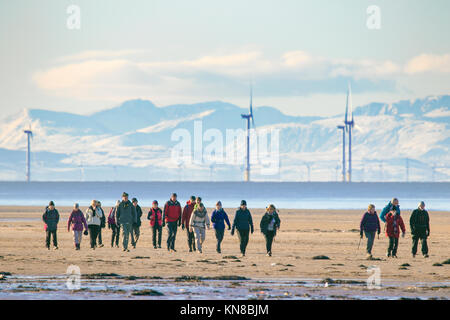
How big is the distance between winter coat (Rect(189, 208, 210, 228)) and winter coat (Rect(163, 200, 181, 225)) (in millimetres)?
614

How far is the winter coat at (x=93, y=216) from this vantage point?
34.3 meters

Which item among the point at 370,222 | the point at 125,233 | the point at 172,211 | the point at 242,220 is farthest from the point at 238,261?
the point at 125,233

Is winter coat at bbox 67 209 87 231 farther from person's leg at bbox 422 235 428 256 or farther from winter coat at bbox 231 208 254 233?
person's leg at bbox 422 235 428 256

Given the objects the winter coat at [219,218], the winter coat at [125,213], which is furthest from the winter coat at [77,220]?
the winter coat at [219,218]

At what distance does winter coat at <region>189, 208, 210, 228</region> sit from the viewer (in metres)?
33.2

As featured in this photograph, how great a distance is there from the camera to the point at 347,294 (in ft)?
73.3

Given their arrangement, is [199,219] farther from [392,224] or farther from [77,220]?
[392,224]

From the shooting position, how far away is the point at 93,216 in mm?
34469

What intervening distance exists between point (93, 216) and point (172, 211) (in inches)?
113

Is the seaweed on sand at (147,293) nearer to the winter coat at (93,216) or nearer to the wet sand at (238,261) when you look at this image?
the wet sand at (238,261)

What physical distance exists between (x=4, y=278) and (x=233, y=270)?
20.9ft

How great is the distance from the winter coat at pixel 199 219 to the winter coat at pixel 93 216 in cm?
339

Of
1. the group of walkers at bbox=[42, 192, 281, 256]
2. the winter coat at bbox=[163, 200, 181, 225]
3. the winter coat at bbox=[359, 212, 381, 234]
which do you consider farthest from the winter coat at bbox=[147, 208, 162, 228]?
the winter coat at bbox=[359, 212, 381, 234]
